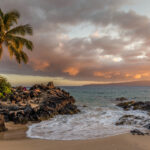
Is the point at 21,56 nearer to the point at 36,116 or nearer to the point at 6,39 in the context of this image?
the point at 6,39

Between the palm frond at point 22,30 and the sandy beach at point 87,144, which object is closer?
the sandy beach at point 87,144

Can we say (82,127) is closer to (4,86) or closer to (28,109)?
(28,109)

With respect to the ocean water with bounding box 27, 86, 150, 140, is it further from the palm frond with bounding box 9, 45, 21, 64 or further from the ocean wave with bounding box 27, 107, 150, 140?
the palm frond with bounding box 9, 45, 21, 64

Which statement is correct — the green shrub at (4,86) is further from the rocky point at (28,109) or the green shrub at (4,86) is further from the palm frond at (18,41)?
the palm frond at (18,41)

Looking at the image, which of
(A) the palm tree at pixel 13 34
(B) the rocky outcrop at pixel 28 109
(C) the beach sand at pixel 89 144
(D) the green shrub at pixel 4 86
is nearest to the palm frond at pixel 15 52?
(A) the palm tree at pixel 13 34

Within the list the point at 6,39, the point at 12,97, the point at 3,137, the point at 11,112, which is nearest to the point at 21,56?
the point at 6,39

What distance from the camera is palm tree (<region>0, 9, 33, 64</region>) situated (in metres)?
15.6

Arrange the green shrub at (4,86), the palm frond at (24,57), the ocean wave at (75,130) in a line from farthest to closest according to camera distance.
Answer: the palm frond at (24,57)
the green shrub at (4,86)
the ocean wave at (75,130)

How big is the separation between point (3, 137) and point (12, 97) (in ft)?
32.7

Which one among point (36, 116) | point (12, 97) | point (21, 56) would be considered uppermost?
point (21, 56)

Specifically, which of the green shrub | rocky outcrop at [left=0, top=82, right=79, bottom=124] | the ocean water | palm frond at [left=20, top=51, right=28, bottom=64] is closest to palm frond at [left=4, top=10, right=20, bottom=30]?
palm frond at [left=20, top=51, right=28, bottom=64]

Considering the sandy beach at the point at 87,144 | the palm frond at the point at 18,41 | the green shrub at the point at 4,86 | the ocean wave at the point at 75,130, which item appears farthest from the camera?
the palm frond at the point at 18,41

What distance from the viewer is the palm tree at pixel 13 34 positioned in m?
15.6

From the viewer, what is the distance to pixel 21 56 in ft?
57.1
